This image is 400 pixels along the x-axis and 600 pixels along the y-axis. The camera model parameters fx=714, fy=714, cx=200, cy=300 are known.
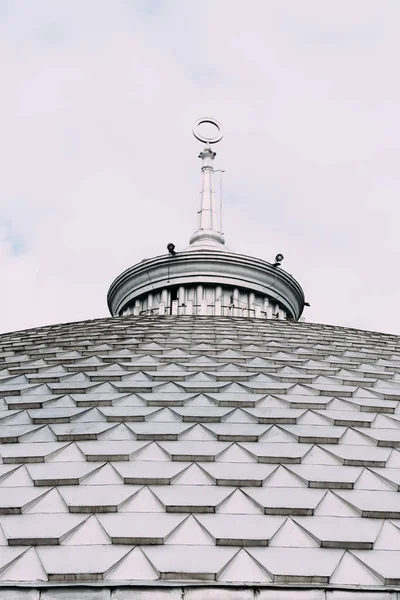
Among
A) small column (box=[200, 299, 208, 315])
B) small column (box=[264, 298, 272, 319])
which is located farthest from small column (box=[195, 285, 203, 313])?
small column (box=[264, 298, 272, 319])

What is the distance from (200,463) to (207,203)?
16342 millimetres

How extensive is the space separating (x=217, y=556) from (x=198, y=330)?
8390 millimetres

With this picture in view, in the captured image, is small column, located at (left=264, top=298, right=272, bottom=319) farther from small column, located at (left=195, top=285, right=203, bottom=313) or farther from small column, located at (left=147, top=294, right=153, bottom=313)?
small column, located at (left=147, top=294, right=153, bottom=313)

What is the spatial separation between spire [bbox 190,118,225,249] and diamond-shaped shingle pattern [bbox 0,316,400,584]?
883 centimetres

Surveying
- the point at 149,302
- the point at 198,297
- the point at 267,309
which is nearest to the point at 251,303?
the point at 267,309

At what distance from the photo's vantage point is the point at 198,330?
14898 millimetres

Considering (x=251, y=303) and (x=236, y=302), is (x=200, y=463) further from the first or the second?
(x=251, y=303)

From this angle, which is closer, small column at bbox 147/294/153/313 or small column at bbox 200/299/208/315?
small column at bbox 200/299/208/315

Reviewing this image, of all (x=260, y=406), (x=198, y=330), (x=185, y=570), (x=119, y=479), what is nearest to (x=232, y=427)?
(x=260, y=406)

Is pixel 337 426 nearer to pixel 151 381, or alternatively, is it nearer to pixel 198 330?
pixel 151 381

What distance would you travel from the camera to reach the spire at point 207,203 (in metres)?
22.5

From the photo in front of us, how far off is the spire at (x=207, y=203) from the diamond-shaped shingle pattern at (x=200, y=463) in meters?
8.83

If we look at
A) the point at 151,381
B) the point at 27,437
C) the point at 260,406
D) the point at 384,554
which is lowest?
the point at 384,554

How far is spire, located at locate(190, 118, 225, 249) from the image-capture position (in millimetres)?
22516
